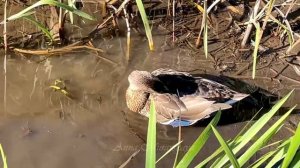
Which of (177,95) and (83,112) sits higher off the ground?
(177,95)

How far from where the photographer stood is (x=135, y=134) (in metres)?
4.22

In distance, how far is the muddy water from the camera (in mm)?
3996

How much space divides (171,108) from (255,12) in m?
1.09

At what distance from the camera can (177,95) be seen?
4.29 meters

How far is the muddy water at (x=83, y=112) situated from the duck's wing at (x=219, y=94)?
0.20 metres

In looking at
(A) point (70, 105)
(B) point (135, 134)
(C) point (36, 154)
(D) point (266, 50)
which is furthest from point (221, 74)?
(C) point (36, 154)

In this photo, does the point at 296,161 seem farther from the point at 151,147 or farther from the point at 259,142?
the point at 151,147

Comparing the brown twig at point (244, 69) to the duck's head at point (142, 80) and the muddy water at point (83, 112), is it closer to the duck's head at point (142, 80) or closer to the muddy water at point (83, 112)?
the muddy water at point (83, 112)

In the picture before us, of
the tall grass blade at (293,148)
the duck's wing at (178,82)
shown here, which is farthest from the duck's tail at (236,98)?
the tall grass blade at (293,148)

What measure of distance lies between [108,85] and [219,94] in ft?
3.01

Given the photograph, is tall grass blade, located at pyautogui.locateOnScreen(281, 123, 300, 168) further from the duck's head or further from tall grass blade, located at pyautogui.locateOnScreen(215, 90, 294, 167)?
the duck's head

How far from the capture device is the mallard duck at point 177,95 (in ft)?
13.7

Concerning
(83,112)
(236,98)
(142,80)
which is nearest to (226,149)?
(236,98)

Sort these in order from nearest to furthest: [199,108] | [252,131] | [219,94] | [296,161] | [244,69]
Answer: [296,161] → [252,131] → [199,108] → [219,94] → [244,69]
